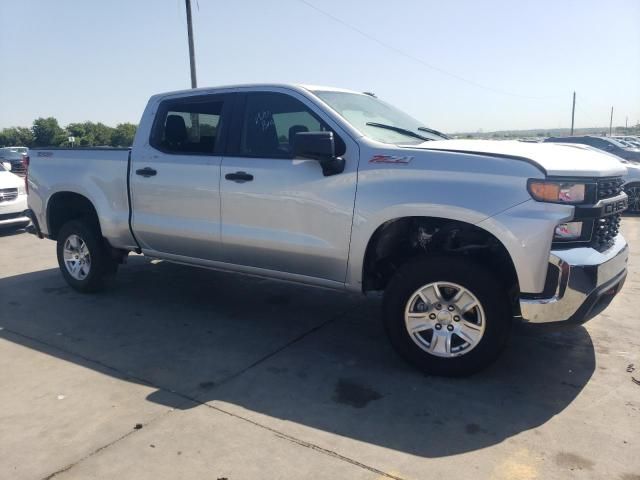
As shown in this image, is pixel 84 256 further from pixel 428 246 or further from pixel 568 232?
pixel 568 232

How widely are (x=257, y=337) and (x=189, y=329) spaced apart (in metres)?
0.65

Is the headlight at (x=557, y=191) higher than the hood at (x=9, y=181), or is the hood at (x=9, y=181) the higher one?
the headlight at (x=557, y=191)

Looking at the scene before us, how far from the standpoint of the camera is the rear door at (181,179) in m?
4.60

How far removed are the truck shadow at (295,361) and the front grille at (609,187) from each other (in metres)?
1.26

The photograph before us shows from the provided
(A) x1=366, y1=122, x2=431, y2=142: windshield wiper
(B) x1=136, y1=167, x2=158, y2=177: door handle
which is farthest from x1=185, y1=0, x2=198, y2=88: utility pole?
(A) x1=366, y1=122, x2=431, y2=142: windshield wiper

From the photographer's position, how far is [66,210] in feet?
19.5

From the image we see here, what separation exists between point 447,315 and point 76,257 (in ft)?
13.3

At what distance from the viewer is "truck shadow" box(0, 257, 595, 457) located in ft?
10.4

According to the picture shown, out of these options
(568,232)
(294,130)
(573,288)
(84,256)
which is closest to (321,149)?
(294,130)

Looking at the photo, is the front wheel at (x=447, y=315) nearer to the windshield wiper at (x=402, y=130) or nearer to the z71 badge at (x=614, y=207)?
the z71 badge at (x=614, y=207)

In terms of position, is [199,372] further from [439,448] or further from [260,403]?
[439,448]

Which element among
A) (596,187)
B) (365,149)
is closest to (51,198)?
(365,149)

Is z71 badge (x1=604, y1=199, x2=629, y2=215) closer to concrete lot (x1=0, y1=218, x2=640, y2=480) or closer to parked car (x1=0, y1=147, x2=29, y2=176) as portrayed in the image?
concrete lot (x1=0, y1=218, x2=640, y2=480)

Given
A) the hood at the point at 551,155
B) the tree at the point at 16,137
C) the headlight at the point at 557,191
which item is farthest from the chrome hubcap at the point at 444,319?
the tree at the point at 16,137
